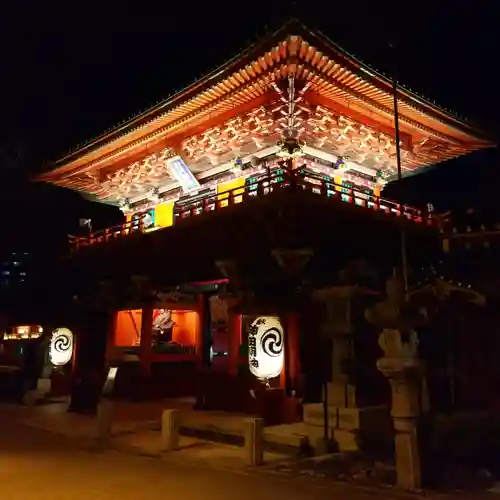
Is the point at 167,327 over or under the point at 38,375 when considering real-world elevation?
over

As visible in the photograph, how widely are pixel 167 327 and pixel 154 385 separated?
2.72 m

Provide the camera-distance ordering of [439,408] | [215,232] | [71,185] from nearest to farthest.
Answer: [439,408], [215,232], [71,185]

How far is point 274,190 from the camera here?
10.4 metres

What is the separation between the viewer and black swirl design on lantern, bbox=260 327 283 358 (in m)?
10.9

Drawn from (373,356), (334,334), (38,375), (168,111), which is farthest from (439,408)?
(38,375)

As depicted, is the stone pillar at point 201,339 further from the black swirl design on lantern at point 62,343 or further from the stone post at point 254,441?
the stone post at point 254,441

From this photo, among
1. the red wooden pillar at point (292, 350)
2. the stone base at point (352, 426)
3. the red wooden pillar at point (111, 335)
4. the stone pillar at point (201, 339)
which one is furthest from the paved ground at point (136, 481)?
the red wooden pillar at point (111, 335)

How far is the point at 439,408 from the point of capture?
9.63m

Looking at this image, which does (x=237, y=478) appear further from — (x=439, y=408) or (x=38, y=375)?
(x=38, y=375)

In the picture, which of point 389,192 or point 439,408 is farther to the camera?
point 389,192

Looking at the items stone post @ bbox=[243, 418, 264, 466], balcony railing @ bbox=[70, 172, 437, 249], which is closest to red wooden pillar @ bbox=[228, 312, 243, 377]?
balcony railing @ bbox=[70, 172, 437, 249]

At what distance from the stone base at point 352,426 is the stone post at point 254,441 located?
1.45 meters

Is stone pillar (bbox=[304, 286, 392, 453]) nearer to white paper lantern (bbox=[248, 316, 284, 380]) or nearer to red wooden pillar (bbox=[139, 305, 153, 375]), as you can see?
white paper lantern (bbox=[248, 316, 284, 380])

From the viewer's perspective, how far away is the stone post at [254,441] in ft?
27.1
